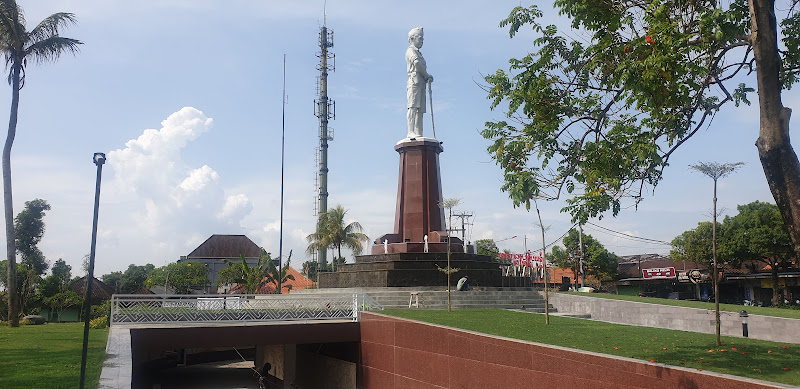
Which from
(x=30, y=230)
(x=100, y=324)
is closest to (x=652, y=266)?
(x=100, y=324)

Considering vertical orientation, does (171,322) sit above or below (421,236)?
below

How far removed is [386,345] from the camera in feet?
50.9

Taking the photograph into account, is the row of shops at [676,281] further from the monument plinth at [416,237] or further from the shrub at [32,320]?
the shrub at [32,320]

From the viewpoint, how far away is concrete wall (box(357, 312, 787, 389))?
28.7 ft

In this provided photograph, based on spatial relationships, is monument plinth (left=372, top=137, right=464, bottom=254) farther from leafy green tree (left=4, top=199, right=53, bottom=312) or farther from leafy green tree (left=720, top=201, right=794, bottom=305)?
leafy green tree (left=4, top=199, right=53, bottom=312)

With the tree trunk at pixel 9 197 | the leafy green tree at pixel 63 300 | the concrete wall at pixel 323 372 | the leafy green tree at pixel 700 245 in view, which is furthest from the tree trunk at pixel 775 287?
the leafy green tree at pixel 63 300

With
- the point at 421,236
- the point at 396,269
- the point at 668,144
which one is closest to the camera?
the point at 668,144

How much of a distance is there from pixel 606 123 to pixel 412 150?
1926cm

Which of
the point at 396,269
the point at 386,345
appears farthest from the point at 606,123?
the point at 396,269

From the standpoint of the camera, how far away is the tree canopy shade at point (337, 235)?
43.1m

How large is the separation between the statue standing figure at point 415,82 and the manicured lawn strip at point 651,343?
44.3 feet

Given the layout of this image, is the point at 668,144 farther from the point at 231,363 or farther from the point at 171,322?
the point at 231,363

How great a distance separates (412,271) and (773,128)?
16887 mm

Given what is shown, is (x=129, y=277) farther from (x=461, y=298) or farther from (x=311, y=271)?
(x=461, y=298)
